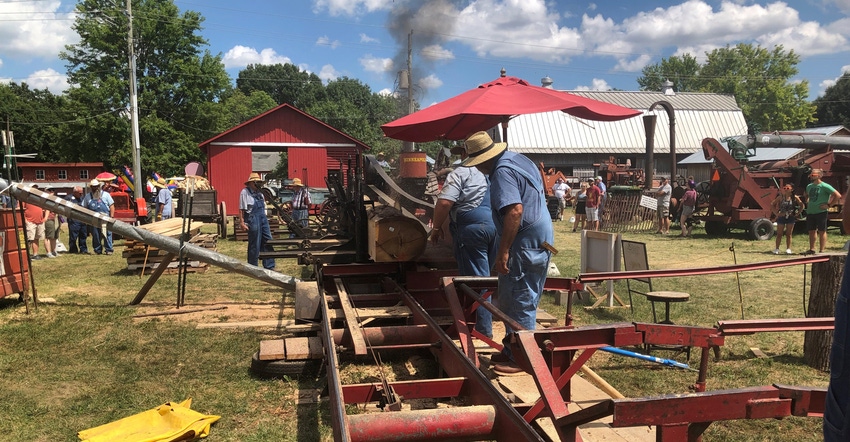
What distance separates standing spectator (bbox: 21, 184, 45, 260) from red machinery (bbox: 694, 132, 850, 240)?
638 inches

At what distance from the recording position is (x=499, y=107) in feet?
21.9

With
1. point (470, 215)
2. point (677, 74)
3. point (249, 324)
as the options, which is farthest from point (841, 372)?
point (677, 74)

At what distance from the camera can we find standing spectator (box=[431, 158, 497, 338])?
571cm

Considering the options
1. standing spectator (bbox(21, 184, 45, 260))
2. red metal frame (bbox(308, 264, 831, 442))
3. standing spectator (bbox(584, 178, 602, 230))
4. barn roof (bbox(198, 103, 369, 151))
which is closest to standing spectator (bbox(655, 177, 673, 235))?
standing spectator (bbox(584, 178, 602, 230))

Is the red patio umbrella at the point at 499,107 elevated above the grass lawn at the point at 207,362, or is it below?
above

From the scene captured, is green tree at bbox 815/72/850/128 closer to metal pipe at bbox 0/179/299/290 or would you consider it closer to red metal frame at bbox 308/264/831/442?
metal pipe at bbox 0/179/299/290

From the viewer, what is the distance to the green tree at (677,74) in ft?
251

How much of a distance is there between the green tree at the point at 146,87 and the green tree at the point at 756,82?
44184 millimetres

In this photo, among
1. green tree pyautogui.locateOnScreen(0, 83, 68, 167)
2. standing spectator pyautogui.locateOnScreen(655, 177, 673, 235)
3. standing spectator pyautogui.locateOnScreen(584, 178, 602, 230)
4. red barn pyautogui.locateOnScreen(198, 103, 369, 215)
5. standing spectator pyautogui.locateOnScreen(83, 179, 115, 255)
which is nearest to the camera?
standing spectator pyautogui.locateOnScreen(83, 179, 115, 255)

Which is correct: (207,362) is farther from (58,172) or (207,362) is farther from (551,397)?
(58,172)

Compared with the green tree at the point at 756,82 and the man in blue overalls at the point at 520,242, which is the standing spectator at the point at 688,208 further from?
the green tree at the point at 756,82

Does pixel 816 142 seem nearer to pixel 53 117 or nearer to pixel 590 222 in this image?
pixel 590 222

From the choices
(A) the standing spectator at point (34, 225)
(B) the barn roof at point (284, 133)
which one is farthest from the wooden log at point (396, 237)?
(B) the barn roof at point (284, 133)

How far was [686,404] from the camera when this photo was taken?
245 centimetres
